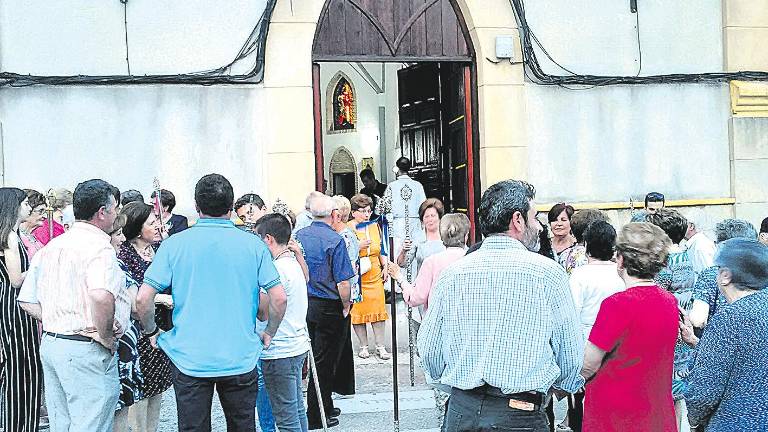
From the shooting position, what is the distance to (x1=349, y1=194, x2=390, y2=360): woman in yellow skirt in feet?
31.7

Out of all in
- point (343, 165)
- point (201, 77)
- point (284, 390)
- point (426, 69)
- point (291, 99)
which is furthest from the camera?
point (343, 165)

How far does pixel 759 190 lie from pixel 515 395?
29.9 feet

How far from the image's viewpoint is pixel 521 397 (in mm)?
3906

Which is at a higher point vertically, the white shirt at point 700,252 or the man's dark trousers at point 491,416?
the white shirt at point 700,252

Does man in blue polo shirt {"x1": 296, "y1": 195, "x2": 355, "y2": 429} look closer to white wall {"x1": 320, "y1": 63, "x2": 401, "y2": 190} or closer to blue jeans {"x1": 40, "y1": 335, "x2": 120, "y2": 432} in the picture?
blue jeans {"x1": 40, "y1": 335, "x2": 120, "y2": 432}

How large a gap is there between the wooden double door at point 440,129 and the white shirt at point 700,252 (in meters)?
4.35

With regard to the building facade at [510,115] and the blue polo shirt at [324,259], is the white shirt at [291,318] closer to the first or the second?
the blue polo shirt at [324,259]

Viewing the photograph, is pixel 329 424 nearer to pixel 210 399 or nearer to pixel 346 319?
pixel 346 319

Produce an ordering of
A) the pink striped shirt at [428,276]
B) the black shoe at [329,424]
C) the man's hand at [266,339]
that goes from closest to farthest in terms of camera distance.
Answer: the man's hand at [266,339]
the pink striped shirt at [428,276]
the black shoe at [329,424]

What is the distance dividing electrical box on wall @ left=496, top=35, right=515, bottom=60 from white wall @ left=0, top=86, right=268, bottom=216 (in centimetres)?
285

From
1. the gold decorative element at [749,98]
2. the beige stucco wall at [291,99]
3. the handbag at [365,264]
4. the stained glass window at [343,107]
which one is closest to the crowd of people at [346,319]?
the handbag at [365,264]

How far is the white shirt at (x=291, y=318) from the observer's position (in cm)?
591

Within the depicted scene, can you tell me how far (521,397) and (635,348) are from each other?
660 millimetres

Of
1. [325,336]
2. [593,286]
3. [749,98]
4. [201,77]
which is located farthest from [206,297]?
[749,98]
